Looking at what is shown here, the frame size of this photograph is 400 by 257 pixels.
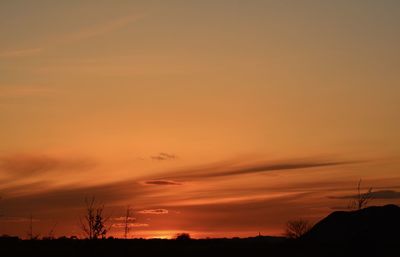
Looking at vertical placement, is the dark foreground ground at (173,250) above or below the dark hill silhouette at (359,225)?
below

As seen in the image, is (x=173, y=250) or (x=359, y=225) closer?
(x=173, y=250)

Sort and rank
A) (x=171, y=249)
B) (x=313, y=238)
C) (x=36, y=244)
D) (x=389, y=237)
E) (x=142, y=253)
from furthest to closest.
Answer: (x=313, y=238), (x=389, y=237), (x=36, y=244), (x=171, y=249), (x=142, y=253)

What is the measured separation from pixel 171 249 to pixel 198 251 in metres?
2.12

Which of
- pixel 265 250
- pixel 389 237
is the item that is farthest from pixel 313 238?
pixel 265 250

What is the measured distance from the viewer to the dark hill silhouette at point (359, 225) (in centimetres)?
6094

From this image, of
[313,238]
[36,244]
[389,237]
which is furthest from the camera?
[313,238]

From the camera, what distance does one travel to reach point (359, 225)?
2566 inches

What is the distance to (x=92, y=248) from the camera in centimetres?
4384

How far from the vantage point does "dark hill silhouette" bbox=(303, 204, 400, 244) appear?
60938 mm

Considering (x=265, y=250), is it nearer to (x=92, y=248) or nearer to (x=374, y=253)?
(x=374, y=253)

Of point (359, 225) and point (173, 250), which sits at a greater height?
point (359, 225)

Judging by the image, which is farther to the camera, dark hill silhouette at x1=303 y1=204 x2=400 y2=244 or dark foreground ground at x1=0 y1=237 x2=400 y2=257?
dark hill silhouette at x1=303 y1=204 x2=400 y2=244

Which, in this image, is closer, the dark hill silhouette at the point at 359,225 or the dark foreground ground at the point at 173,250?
the dark foreground ground at the point at 173,250

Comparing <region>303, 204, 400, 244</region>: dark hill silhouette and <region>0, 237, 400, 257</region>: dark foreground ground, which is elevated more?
<region>303, 204, 400, 244</region>: dark hill silhouette
